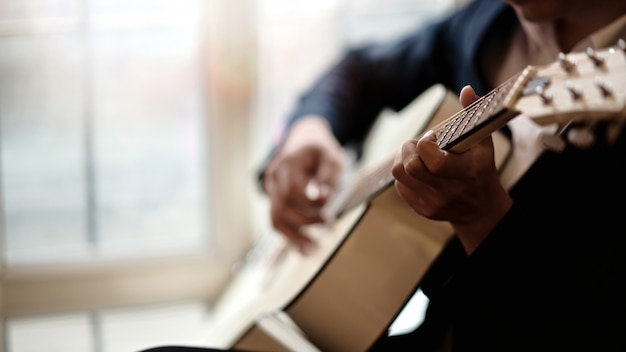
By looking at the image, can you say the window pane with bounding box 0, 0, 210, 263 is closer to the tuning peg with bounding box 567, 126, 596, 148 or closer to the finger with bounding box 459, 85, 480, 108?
the finger with bounding box 459, 85, 480, 108

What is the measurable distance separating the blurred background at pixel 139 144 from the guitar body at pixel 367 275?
652 mm

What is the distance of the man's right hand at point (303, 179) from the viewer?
3.87 feet

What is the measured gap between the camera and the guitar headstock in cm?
51

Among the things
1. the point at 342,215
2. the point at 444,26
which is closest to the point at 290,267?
the point at 342,215

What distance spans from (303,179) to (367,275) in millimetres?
331

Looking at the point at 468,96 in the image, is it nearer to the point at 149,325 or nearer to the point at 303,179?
the point at 303,179

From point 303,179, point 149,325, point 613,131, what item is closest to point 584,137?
point 613,131

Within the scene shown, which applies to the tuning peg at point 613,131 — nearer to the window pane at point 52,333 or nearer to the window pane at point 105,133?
the window pane at point 105,133

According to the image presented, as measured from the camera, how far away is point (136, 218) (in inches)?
67.4

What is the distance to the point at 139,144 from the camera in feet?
5.49

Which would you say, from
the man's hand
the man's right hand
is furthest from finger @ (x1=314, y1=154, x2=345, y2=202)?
the man's hand

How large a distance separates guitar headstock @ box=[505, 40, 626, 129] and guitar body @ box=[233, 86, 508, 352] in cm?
26

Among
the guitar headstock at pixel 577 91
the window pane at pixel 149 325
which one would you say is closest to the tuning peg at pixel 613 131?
the guitar headstock at pixel 577 91

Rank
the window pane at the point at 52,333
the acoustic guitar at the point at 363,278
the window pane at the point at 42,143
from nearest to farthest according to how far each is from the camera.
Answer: the acoustic guitar at the point at 363,278, the window pane at the point at 42,143, the window pane at the point at 52,333
